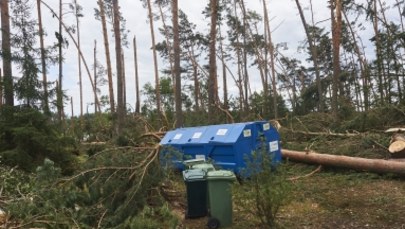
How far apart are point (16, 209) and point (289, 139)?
28.6 ft

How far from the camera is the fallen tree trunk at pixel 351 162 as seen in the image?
742 cm

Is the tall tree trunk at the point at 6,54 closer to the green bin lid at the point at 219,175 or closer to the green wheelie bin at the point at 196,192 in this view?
the green wheelie bin at the point at 196,192

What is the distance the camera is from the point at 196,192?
5738mm

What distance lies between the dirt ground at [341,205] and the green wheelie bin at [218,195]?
234 mm

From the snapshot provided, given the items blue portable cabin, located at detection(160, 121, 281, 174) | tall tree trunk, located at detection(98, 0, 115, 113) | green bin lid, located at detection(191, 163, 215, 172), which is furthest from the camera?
tall tree trunk, located at detection(98, 0, 115, 113)

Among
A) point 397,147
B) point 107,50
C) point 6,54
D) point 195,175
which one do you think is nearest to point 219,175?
point 195,175

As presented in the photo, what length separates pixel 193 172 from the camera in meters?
5.57

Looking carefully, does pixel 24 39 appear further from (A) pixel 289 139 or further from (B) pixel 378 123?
(B) pixel 378 123

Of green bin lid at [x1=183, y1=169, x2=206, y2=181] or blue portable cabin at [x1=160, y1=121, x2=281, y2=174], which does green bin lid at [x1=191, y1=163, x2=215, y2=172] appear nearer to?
green bin lid at [x1=183, y1=169, x2=206, y2=181]

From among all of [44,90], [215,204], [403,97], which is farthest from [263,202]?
[403,97]

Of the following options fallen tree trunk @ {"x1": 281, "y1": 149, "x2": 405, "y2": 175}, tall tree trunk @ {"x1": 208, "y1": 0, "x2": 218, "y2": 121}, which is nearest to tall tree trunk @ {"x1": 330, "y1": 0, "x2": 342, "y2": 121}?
tall tree trunk @ {"x1": 208, "y1": 0, "x2": 218, "y2": 121}

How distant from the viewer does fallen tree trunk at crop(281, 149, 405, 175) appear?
7.42 metres

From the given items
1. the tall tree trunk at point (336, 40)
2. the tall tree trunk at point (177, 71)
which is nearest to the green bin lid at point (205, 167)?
the tall tree trunk at point (177, 71)

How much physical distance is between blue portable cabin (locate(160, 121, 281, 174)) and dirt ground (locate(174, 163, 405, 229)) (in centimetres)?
91
